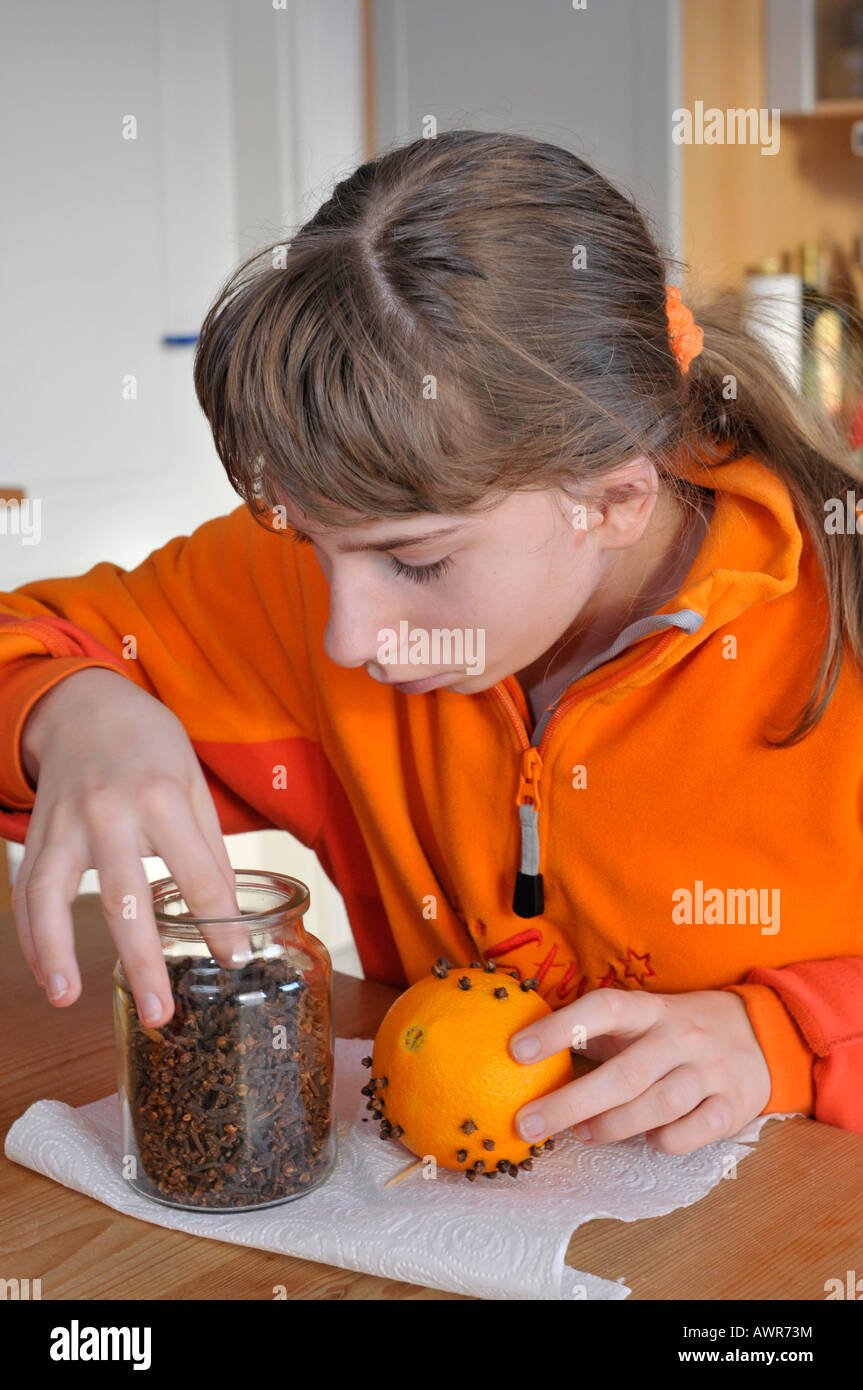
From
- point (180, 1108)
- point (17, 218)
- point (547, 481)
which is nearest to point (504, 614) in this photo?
point (547, 481)

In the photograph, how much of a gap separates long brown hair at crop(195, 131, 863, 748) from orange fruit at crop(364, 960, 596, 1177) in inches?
10.5

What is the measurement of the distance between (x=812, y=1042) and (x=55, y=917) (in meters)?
0.43

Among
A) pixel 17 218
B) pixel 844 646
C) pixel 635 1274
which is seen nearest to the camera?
pixel 635 1274

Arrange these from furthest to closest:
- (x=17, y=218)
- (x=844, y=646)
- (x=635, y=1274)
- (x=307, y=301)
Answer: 1. (x=17, y=218)
2. (x=844, y=646)
3. (x=307, y=301)
4. (x=635, y=1274)

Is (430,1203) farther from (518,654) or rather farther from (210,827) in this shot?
(518,654)

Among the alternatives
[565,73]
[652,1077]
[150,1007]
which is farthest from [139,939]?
[565,73]

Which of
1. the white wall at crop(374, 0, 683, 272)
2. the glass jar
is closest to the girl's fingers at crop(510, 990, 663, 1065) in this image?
the glass jar

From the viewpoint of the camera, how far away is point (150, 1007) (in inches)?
24.7

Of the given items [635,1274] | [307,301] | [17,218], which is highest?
[17,218]

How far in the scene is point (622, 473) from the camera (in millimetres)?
838

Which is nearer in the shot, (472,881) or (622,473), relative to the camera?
(622,473)

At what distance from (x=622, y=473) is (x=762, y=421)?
0.13 m

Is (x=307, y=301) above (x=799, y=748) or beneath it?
above

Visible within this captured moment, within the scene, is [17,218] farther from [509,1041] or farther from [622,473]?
[509,1041]
